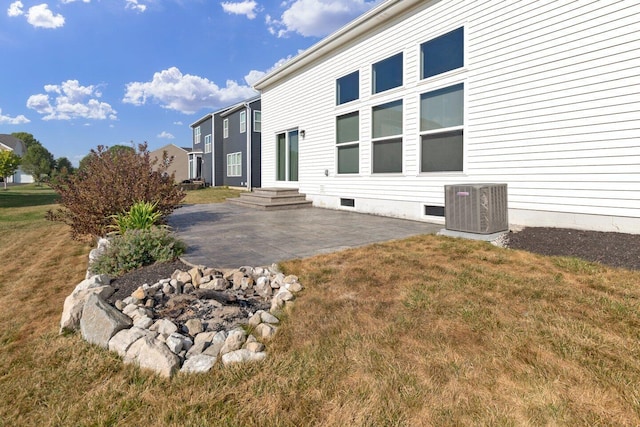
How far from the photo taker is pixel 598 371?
1897mm

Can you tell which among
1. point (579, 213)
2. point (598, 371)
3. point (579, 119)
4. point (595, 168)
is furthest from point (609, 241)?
point (598, 371)

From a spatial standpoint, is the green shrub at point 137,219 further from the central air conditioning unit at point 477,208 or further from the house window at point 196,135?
the house window at point 196,135

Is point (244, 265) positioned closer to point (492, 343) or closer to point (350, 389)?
point (350, 389)

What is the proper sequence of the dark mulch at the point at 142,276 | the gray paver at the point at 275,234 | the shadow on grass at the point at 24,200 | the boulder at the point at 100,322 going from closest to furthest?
the boulder at the point at 100,322, the dark mulch at the point at 142,276, the gray paver at the point at 275,234, the shadow on grass at the point at 24,200

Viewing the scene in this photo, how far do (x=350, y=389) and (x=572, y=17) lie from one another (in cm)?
626

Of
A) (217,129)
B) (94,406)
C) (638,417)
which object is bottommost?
(94,406)

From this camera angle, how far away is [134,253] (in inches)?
163

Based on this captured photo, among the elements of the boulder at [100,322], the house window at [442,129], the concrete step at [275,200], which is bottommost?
the boulder at [100,322]

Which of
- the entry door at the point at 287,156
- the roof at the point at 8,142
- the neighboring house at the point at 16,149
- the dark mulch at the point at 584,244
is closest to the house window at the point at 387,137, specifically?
the dark mulch at the point at 584,244

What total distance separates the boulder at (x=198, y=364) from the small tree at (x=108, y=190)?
443 cm

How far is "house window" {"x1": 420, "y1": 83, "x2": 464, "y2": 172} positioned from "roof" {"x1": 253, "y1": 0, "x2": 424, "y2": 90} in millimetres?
2159

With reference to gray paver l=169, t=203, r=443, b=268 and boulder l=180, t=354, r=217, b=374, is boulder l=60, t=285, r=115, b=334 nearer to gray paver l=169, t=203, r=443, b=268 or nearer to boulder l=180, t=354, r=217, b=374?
gray paver l=169, t=203, r=443, b=268

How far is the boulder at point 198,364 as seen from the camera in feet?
7.06

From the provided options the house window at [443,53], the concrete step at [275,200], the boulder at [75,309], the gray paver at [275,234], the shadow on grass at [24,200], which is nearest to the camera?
the boulder at [75,309]
